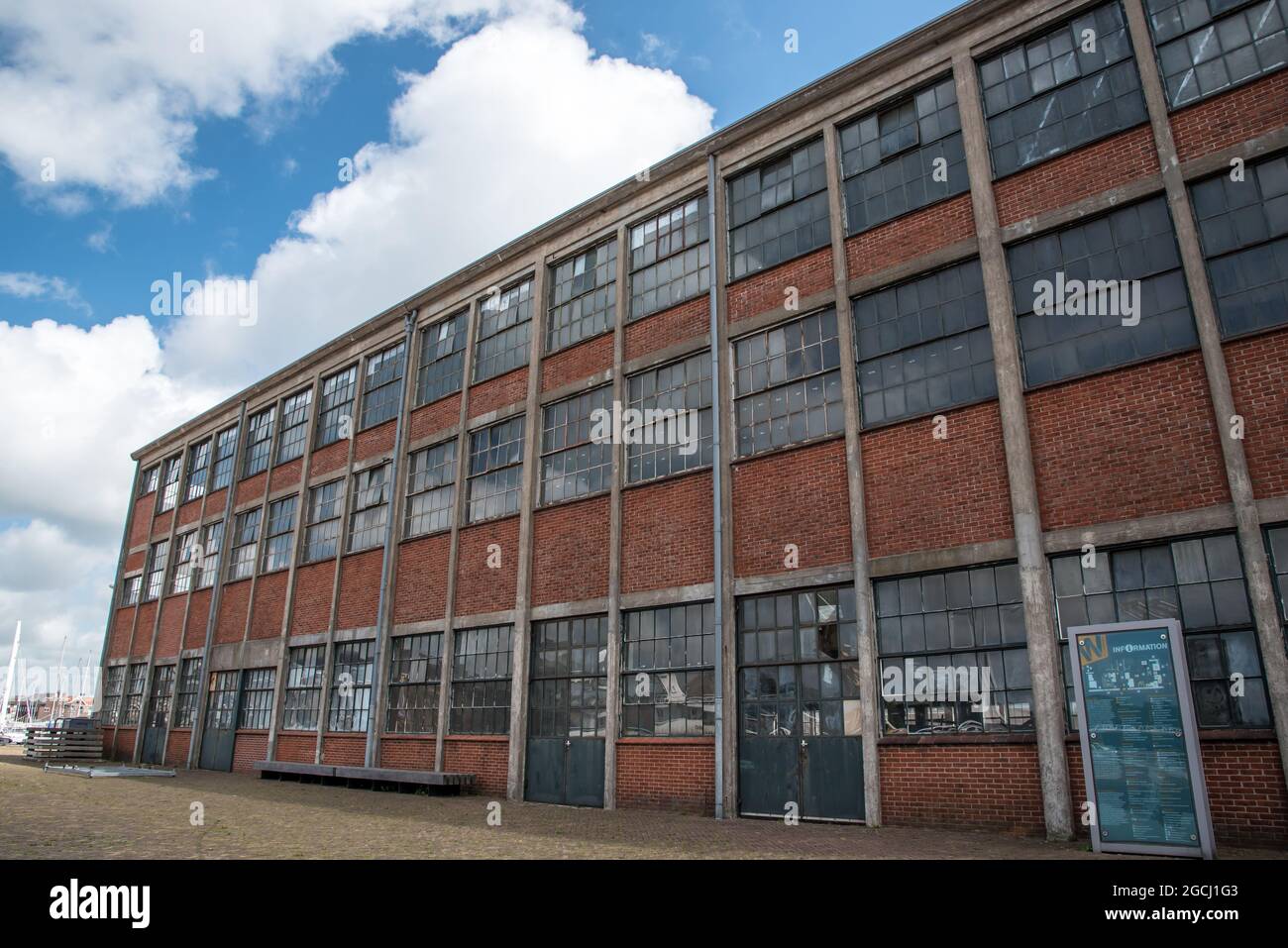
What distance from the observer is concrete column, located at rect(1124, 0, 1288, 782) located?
8781 millimetres

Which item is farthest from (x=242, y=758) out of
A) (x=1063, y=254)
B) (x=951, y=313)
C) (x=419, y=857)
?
(x=1063, y=254)

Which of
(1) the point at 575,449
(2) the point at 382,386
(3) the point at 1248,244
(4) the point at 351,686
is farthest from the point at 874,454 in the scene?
(2) the point at 382,386

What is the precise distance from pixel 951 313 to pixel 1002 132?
2.75m

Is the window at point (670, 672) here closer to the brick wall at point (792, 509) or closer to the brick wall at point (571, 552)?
the brick wall at point (571, 552)

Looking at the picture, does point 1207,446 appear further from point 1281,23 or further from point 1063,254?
point 1281,23

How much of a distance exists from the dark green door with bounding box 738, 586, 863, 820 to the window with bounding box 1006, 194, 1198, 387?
4336 millimetres

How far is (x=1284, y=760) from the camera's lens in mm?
8516

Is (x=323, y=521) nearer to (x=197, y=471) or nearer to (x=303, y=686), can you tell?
(x=303, y=686)

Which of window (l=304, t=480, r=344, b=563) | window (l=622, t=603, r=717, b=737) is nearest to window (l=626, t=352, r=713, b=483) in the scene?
window (l=622, t=603, r=717, b=737)

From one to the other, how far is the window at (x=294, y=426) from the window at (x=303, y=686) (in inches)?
241

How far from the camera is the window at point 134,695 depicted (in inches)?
1117

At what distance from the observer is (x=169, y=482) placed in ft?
104

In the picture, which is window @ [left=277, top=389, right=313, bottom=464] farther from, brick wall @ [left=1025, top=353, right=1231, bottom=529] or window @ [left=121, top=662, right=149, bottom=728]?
brick wall @ [left=1025, top=353, right=1231, bottom=529]

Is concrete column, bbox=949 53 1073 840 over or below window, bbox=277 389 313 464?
below
